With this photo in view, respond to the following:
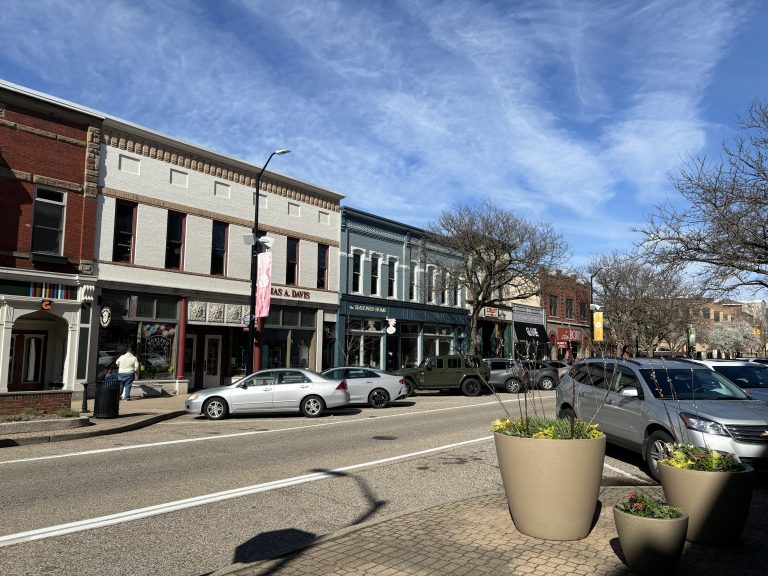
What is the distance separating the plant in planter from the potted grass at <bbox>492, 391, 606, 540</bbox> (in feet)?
Result: 2.32

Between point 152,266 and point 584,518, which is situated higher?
point 152,266

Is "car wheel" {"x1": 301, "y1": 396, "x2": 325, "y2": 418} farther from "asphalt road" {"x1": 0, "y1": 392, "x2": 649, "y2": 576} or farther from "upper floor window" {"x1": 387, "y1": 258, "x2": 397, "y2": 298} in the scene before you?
"upper floor window" {"x1": 387, "y1": 258, "x2": 397, "y2": 298}

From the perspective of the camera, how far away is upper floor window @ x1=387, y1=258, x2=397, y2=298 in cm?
3409

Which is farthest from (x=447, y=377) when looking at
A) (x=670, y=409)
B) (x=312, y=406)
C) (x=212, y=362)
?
(x=670, y=409)

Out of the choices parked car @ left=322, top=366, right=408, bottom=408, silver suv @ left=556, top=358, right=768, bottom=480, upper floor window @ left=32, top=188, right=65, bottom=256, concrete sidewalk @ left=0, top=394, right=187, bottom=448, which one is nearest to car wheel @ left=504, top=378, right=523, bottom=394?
parked car @ left=322, top=366, right=408, bottom=408

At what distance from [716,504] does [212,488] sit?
5.78 meters

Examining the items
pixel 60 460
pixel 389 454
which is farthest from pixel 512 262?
pixel 60 460

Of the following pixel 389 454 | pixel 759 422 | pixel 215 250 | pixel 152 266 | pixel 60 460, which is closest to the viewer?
pixel 759 422

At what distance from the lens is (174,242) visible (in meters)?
23.7

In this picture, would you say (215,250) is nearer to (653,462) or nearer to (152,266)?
(152,266)

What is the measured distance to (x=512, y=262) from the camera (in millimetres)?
32781

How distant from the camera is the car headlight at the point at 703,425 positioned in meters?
7.58

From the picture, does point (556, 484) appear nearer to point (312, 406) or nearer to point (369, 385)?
point (312, 406)

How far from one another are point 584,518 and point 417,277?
3074 centimetres
